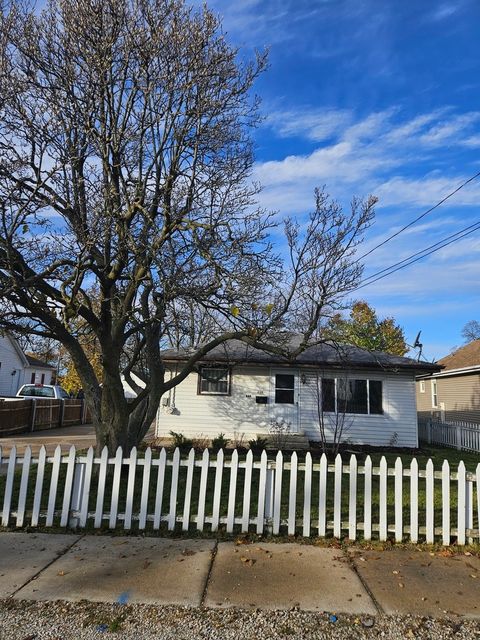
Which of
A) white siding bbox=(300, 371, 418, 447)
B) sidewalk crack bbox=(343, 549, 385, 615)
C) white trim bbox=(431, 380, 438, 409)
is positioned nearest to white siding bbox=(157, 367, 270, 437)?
white siding bbox=(300, 371, 418, 447)

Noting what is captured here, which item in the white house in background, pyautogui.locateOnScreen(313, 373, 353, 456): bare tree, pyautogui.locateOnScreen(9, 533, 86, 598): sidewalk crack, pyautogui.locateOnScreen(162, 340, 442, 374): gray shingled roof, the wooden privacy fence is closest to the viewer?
pyautogui.locateOnScreen(9, 533, 86, 598): sidewalk crack

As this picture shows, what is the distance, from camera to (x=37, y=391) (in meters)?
22.8

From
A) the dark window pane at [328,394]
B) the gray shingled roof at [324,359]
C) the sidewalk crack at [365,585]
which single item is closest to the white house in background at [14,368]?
the gray shingled roof at [324,359]

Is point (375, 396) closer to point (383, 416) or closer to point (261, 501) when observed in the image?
point (383, 416)

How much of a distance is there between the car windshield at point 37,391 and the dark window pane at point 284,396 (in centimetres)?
1302

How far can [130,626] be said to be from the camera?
3.43m

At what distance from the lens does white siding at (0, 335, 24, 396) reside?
33.2 m

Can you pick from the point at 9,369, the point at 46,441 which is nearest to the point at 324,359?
the point at 46,441

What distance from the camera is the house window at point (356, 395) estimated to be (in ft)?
50.5

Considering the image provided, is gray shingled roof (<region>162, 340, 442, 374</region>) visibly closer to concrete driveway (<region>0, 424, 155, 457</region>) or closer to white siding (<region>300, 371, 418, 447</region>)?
white siding (<region>300, 371, 418, 447</region>)

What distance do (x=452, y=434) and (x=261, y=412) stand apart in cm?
701

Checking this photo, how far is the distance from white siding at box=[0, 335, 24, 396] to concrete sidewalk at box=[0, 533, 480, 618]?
31005 mm

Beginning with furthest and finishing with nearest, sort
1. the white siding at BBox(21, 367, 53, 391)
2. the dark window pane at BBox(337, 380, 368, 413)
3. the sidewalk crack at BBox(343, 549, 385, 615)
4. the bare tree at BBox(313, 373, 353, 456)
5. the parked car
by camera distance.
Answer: the white siding at BBox(21, 367, 53, 391), the parked car, the dark window pane at BBox(337, 380, 368, 413), the bare tree at BBox(313, 373, 353, 456), the sidewalk crack at BBox(343, 549, 385, 615)

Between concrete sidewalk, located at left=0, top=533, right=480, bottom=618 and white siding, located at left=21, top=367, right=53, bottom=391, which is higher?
white siding, located at left=21, top=367, right=53, bottom=391
